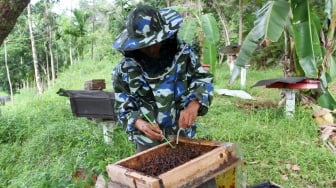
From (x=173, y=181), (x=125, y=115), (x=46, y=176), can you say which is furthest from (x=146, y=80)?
(x=46, y=176)

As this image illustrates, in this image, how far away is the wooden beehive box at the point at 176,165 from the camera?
1218 mm

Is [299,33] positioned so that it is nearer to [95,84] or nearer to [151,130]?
[151,130]

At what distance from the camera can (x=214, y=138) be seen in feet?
12.5

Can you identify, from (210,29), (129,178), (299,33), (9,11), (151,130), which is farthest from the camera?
(210,29)

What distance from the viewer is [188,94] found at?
1801 mm

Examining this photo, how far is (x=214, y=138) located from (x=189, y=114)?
7.23ft

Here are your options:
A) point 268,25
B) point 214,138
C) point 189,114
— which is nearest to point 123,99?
point 189,114

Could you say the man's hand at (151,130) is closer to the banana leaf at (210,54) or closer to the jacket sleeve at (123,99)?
the jacket sleeve at (123,99)

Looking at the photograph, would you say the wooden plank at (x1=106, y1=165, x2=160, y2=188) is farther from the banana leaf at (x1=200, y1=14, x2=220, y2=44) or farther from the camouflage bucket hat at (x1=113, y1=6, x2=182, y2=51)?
the banana leaf at (x1=200, y1=14, x2=220, y2=44)

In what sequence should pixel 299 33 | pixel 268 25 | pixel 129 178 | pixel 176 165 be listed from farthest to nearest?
1. pixel 299 33
2. pixel 268 25
3. pixel 176 165
4. pixel 129 178

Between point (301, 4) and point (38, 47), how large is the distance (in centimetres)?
2007

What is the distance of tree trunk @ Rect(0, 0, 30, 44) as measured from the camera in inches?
148

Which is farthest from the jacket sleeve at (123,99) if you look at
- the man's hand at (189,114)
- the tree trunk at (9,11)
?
the tree trunk at (9,11)

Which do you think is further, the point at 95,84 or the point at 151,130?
the point at 95,84
